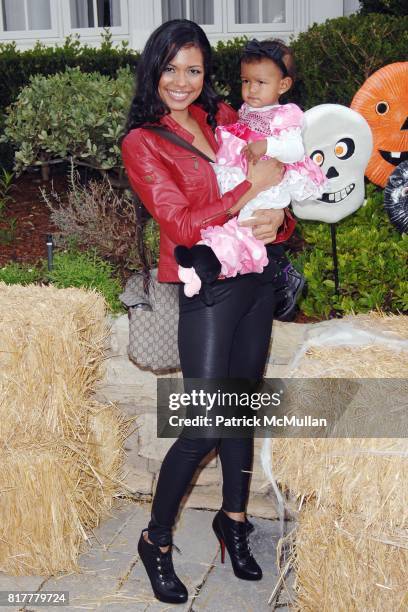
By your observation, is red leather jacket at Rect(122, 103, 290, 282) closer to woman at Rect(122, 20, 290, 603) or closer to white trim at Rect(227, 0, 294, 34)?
woman at Rect(122, 20, 290, 603)

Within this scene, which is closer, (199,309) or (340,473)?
(340,473)

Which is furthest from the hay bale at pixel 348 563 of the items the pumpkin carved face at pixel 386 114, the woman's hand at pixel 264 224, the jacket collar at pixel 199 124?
the pumpkin carved face at pixel 386 114

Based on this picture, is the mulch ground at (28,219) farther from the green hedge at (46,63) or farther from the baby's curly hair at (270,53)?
the baby's curly hair at (270,53)

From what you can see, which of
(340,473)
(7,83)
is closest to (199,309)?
(340,473)

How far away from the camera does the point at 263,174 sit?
310 cm

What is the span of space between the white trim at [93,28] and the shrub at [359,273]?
5098mm

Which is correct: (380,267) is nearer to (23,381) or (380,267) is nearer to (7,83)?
(23,381)

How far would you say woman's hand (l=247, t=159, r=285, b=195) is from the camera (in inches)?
122

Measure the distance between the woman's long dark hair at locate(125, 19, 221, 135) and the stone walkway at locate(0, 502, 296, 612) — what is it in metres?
1.97

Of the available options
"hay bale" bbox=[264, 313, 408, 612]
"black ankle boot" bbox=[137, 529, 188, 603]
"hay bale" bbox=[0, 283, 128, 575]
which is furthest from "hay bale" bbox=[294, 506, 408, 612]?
"hay bale" bbox=[0, 283, 128, 575]

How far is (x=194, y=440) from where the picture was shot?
3.25m

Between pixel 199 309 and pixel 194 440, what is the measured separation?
532 millimetres

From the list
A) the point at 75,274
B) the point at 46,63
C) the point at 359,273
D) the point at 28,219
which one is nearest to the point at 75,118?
the point at 28,219

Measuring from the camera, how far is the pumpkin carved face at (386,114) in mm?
4555
